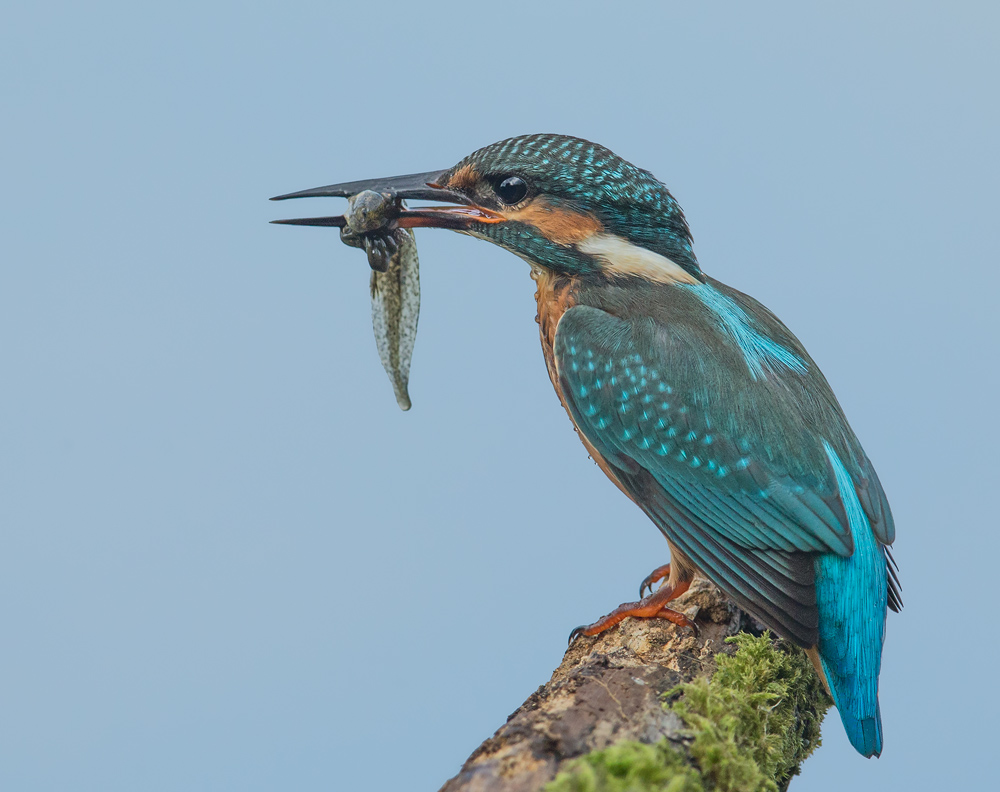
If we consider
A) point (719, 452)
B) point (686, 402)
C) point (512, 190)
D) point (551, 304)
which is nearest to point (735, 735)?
point (719, 452)

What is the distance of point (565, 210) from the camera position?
286cm

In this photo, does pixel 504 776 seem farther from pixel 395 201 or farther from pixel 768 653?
pixel 395 201

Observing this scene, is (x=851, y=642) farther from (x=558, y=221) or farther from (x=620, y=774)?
(x=558, y=221)

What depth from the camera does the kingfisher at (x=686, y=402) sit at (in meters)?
2.52

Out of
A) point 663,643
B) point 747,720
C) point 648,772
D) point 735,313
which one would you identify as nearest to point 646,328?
point 735,313

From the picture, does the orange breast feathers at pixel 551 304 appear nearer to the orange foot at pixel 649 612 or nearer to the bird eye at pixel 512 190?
the bird eye at pixel 512 190

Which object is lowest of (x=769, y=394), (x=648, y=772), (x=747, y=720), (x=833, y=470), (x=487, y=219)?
(x=747, y=720)

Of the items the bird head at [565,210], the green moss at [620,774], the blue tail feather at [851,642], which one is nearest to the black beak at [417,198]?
the bird head at [565,210]

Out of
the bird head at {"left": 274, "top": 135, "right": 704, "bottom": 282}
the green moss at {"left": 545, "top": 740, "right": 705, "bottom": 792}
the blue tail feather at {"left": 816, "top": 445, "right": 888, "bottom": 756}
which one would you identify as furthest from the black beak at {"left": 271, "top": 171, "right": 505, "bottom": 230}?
the green moss at {"left": 545, "top": 740, "right": 705, "bottom": 792}

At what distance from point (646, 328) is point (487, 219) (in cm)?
56

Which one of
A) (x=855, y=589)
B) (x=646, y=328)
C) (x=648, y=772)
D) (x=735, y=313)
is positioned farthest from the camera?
(x=735, y=313)

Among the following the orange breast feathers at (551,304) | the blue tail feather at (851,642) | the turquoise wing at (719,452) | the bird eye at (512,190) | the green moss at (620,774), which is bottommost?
the blue tail feather at (851,642)

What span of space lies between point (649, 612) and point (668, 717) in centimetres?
64

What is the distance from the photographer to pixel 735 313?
2936 millimetres
